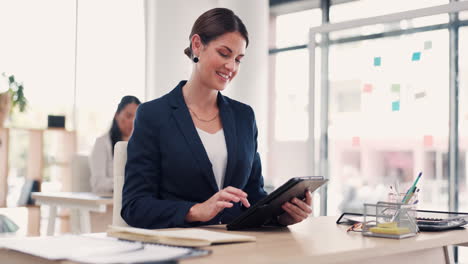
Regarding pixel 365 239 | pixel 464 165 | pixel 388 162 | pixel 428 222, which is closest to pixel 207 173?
pixel 365 239

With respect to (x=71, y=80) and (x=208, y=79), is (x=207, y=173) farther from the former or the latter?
(x=71, y=80)

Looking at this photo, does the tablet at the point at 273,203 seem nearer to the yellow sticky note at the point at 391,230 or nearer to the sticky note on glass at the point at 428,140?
the yellow sticky note at the point at 391,230

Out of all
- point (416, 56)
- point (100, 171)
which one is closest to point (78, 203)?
point (100, 171)

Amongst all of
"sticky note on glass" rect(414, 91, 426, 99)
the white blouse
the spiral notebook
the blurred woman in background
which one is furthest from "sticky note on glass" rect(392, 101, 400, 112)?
the spiral notebook

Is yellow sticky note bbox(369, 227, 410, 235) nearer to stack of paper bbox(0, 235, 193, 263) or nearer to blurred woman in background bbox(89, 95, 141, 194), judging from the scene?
stack of paper bbox(0, 235, 193, 263)

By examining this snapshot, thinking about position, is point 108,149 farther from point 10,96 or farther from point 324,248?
point 324,248

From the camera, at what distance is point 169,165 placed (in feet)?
5.75

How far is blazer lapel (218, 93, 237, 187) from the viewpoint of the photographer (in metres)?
1.83

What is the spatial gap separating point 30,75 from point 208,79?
5.00 meters

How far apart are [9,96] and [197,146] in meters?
4.04

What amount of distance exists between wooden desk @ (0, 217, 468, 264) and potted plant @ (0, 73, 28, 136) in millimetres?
4203

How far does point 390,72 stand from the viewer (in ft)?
15.8

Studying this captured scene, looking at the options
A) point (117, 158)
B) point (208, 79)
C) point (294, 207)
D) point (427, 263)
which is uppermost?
point (208, 79)

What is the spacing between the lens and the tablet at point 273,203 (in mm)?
Result: 1477
